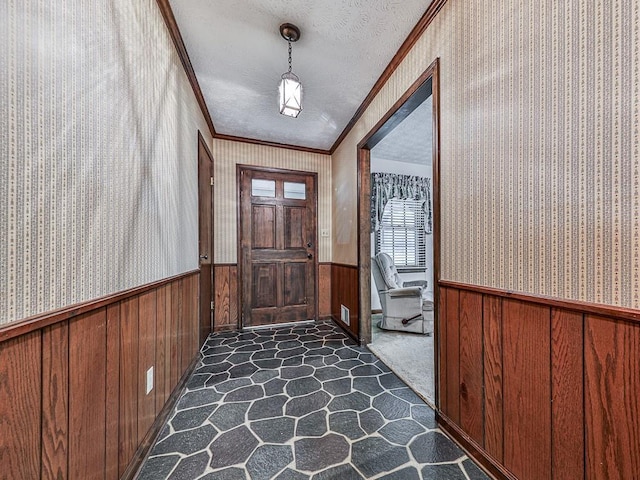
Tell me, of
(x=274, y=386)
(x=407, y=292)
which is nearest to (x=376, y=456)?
(x=274, y=386)

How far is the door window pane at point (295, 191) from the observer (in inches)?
142

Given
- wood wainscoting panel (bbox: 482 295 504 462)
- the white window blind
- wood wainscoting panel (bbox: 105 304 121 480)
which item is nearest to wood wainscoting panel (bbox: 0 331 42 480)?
wood wainscoting panel (bbox: 105 304 121 480)

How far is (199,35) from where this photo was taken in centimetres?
178

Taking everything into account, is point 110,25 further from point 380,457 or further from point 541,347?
point 380,457

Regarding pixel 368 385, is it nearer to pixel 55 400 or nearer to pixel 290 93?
pixel 55 400

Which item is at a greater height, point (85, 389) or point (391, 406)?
point (85, 389)

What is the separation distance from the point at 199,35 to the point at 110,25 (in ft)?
3.07

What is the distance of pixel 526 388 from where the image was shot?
3.48ft

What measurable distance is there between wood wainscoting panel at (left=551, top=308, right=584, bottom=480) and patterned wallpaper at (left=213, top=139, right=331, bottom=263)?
2908 mm

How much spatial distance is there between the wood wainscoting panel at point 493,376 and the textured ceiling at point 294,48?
185 cm

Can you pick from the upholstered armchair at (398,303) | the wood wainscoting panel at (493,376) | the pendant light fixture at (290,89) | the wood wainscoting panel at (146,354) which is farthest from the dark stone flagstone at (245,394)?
the pendant light fixture at (290,89)

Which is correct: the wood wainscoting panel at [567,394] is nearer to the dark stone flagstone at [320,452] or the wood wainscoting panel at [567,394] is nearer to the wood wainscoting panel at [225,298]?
the dark stone flagstone at [320,452]

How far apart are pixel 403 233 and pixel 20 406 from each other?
14.4 feet

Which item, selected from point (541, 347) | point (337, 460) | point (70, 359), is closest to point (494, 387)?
point (541, 347)
